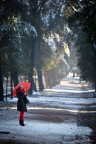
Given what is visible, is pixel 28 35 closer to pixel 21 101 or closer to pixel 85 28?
pixel 85 28

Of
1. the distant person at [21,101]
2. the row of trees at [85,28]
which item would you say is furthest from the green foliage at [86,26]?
the distant person at [21,101]

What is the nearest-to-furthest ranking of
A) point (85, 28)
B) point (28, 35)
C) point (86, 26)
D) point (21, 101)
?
1. point (21, 101)
2. point (85, 28)
3. point (86, 26)
4. point (28, 35)

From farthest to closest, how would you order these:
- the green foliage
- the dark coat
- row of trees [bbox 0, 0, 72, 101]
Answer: row of trees [bbox 0, 0, 72, 101], the green foliage, the dark coat

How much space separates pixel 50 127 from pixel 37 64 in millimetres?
35158

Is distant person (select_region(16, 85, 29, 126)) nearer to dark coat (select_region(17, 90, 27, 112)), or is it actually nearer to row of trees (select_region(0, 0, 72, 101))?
dark coat (select_region(17, 90, 27, 112))

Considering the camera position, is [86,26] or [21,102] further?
[86,26]

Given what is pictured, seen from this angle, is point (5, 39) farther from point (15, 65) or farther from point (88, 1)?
point (88, 1)

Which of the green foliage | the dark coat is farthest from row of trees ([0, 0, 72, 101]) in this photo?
the dark coat

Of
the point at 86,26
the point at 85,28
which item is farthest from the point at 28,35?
the point at 85,28

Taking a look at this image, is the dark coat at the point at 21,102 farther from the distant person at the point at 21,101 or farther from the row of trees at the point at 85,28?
the row of trees at the point at 85,28

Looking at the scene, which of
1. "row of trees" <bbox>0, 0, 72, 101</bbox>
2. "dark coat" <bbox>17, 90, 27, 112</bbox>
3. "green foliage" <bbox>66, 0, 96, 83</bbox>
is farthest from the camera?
"row of trees" <bbox>0, 0, 72, 101</bbox>

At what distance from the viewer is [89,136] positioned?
573 inches

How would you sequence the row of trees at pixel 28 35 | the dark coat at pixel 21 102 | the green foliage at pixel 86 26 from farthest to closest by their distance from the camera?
the row of trees at pixel 28 35 → the green foliage at pixel 86 26 → the dark coat at pixel 21 102

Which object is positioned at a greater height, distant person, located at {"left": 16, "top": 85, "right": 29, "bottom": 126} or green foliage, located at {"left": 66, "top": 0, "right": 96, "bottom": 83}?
green foliage, located at {"left": 66, "top": 0, "right": 96, "bottom": 83}
